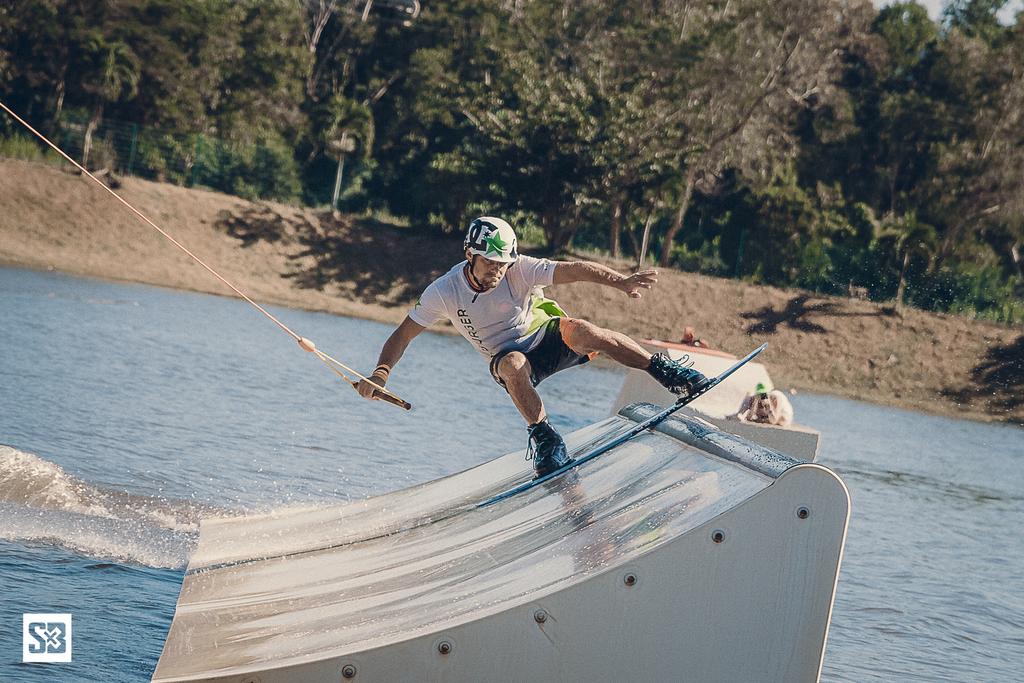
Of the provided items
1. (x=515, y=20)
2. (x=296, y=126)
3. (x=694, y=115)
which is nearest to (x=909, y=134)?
(x=694, y=115)

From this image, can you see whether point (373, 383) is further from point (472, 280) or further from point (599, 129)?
point (599, 129)

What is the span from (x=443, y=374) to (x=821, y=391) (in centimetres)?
1398

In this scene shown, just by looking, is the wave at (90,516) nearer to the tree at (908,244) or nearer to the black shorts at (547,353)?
the black shorts at (547,353)

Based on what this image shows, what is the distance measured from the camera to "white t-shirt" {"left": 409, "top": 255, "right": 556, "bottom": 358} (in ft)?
23.5

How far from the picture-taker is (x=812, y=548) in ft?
15.2

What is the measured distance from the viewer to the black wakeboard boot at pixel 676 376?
688 cm

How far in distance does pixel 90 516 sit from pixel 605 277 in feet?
13.1

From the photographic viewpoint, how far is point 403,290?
124 feet

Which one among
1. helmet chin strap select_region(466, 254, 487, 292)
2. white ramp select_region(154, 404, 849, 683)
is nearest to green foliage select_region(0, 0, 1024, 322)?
helmet chin strap select_region(466, 254, 487, 292)

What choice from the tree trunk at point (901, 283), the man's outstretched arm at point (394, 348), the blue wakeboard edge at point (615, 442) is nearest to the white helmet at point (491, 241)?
the man's outstretched arm at point (394, 348)

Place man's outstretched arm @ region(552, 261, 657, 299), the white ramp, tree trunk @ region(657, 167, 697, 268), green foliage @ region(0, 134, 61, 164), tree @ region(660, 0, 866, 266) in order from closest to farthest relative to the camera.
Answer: the white ramp, man's outstretched arm @ region(552, 261, 657, 299), green foliage @ region(0, 134, 61, 164), tree trunk @ region(657, 167, 697, 268), tree @ region(660, 0, 866, 266)

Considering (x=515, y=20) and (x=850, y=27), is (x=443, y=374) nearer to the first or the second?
(x=515, y=20)

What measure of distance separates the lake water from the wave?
0.02 metres

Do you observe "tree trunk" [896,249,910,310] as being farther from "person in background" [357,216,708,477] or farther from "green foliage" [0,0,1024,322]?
"person in background" [357,216,708,477]
